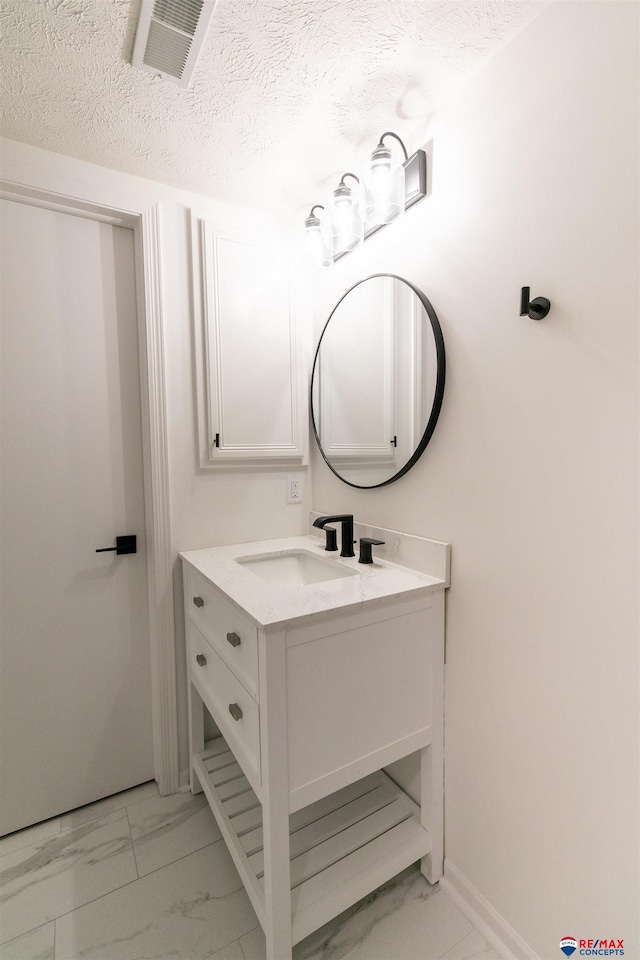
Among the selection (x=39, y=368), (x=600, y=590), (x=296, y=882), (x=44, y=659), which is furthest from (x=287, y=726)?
(x=39, y=368)

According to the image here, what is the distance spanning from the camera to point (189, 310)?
161cm

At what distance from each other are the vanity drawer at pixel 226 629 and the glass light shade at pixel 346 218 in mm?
1248

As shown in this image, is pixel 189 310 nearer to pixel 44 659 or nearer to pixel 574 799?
pixel 44 659

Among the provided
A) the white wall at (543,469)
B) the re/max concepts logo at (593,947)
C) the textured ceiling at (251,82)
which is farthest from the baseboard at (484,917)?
the textured ceiling at (251,82)

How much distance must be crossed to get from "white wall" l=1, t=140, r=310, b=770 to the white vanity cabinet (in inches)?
10.7

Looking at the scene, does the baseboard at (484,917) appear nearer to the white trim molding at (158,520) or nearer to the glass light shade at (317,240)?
the white trim molding at (158,520)

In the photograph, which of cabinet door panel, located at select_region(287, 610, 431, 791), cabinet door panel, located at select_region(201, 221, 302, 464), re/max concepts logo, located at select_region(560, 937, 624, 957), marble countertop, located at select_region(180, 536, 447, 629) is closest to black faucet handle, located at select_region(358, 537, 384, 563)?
marble countertop, located at select_region(180, 536, 447, 629)

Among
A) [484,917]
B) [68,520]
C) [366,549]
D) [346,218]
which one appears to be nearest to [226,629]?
[366,549]

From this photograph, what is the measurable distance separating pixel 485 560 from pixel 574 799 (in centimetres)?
55

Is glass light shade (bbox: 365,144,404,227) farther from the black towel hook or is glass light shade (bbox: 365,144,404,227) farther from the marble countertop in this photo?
the marble countertop

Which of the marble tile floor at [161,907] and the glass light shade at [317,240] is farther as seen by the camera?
the glass light shade at [317,240]

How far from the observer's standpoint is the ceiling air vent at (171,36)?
0.93m

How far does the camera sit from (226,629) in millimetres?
1217

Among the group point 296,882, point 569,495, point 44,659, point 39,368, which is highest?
point 39,368
